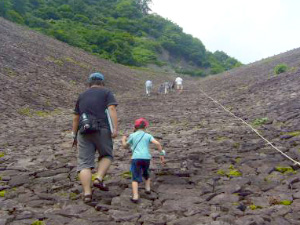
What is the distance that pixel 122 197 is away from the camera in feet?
19.4

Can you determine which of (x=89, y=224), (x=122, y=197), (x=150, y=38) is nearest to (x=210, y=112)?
(x=122, y=197)

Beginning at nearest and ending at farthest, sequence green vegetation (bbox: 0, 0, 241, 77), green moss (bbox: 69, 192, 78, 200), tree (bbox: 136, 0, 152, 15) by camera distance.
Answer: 1. green moss (bbox: 69, 192, 78, 200)
2. green vegetation (bbox: 0, 0, 241, 77)
3. tree (bbox: 136, 0, 152, 15)

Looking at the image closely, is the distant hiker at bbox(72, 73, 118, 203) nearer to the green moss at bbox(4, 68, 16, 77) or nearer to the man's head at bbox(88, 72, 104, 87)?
the man's head at bbox(88, 72, 104, 87)

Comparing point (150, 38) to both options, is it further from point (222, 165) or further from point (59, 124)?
point (222, 165)

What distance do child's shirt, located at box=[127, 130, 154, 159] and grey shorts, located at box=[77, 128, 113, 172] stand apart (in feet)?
1.24

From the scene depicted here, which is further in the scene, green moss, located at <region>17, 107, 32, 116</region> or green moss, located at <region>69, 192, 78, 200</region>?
green moss, located at <region>17, 107, 32, 116</region>

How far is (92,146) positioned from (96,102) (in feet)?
2.29

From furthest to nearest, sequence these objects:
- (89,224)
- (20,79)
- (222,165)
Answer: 1. (20,79)
2. (222,165)
3. (89,224)

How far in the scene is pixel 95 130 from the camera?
5.89 meters

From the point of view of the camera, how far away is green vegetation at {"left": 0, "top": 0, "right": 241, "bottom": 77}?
50.6 meters

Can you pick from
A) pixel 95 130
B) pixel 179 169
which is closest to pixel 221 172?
pixel 179 169

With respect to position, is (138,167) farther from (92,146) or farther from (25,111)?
(25,111)

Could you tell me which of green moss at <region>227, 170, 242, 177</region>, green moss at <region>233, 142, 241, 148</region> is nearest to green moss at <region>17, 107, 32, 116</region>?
green moss at <region>233, 142, 241, 148</region>

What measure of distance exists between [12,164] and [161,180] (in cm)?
336
